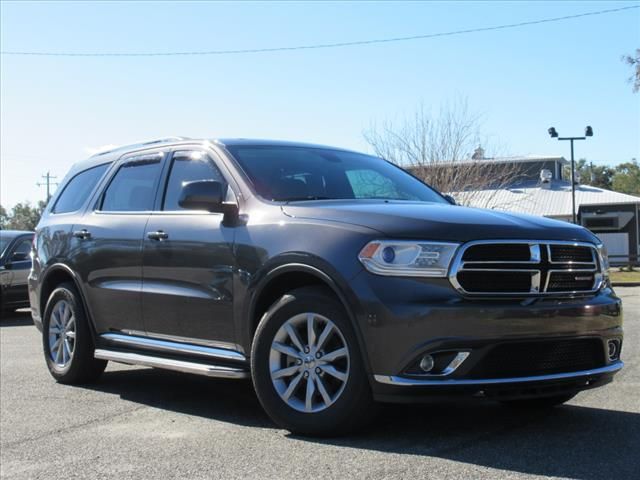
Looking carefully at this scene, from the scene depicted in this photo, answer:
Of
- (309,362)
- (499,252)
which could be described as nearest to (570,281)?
(499,252)

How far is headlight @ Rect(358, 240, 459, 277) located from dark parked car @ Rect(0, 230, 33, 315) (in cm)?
1149

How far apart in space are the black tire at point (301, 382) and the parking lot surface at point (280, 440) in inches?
4.0

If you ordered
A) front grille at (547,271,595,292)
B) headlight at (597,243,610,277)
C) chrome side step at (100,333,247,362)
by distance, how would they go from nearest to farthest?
front grille at (547,271,595,292) < headlight at (597,243,610,277) < chrome side step at (100,333,247,362)

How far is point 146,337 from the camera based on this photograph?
588cm

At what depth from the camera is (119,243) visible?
6.11 m

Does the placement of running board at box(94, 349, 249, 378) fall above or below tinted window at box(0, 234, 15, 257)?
below

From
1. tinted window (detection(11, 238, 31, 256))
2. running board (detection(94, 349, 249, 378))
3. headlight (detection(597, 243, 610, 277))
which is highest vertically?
headlight (detection(597, 243, 610, 277))

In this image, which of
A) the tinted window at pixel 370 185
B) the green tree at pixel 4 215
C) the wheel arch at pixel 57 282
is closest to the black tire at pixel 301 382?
the tinted window at pixel 370 185

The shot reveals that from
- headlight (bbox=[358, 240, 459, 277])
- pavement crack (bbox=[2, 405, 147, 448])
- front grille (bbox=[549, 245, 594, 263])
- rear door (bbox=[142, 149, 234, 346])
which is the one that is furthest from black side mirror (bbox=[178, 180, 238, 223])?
front grille (bbox=[549, 245, 594, 263])

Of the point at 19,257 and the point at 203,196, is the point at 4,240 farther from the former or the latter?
the point at 203,196

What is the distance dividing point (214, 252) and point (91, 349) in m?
2.04

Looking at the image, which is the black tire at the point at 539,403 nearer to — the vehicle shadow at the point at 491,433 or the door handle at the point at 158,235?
the vehicle shadow at the point at 491,433

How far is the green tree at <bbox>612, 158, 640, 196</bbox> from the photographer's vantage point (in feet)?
304

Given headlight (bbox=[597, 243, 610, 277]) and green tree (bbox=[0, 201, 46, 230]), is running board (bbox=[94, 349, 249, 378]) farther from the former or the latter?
green tree (bbox=[0, 201, 46, 230])
